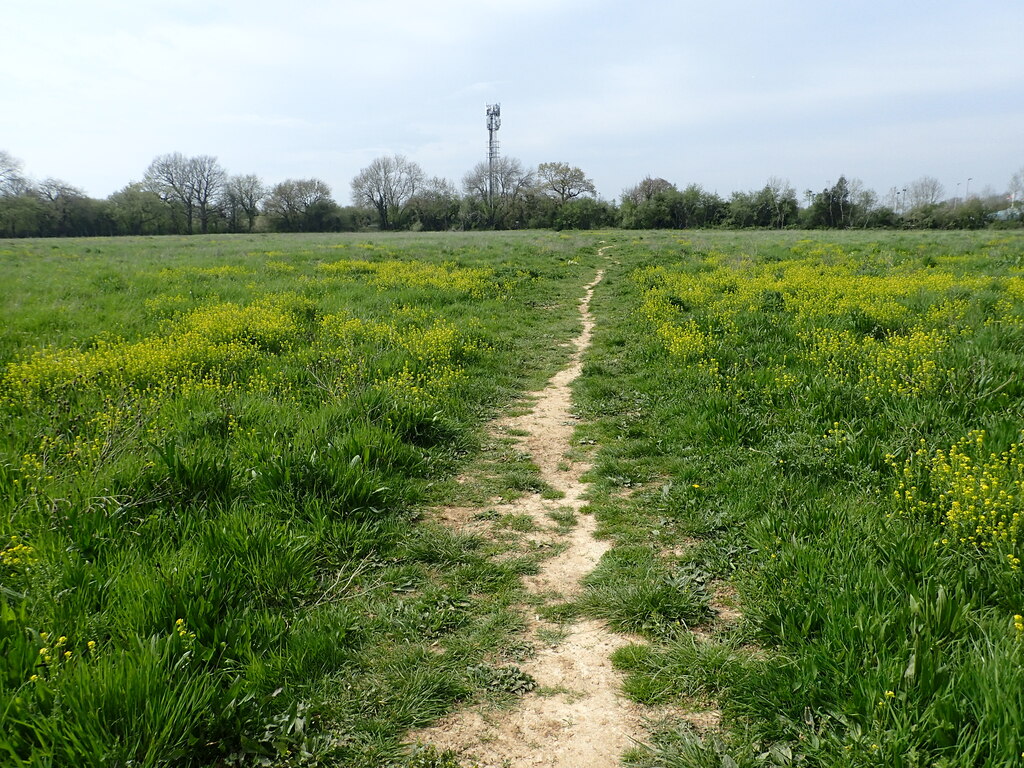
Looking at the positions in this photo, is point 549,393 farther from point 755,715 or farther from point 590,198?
point 590,198

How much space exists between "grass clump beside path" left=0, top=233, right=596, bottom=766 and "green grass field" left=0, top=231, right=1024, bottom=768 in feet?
0.07

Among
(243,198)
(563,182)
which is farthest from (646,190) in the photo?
(243,198)

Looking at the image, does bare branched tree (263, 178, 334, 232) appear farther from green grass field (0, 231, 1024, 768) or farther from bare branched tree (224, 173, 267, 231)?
green grass field (0, 231, 1024, 768)

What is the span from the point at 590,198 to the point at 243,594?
294ft

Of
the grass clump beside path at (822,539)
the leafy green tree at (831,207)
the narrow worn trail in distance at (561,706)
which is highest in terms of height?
the leafy green tree at (831,207)

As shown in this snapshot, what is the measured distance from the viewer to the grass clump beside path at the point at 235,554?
2.64 meters

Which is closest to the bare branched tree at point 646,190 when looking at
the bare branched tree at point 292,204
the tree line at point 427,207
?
the tree line at point 427,207

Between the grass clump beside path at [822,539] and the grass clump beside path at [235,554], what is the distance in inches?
49.9

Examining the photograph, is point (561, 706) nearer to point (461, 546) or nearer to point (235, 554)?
point (461, 546)

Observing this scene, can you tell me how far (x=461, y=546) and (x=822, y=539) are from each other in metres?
2.82

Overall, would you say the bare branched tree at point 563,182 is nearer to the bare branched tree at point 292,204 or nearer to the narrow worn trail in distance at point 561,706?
the bare branched tree at point 292,204

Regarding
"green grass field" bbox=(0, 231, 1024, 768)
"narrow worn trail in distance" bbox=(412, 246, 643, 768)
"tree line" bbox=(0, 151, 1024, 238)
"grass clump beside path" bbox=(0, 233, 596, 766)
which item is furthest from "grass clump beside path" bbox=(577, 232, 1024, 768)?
"tree line" bbox=(0, 151, 1024, 238)

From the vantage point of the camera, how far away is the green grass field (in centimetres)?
261

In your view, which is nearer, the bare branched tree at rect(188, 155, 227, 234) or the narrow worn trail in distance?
the narrow worn trail in distance
